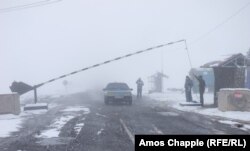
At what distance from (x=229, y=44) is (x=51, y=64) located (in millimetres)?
81253

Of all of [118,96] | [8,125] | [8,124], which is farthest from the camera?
[118,96]

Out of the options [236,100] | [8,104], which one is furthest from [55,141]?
[236,100]

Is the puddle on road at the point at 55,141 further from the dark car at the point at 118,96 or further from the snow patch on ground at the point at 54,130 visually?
the dark car at the point at 118,96

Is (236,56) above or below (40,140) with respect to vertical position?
above

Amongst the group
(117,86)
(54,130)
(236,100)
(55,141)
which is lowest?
(54,130)

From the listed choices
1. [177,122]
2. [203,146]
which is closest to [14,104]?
[177,122]

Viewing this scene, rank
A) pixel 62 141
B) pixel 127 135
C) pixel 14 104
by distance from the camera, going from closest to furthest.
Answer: pixel 62 141 < pixel 127 135 < pixel 14 104

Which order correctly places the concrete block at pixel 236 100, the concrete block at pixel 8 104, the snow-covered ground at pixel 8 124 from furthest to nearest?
the concrete block at pixel 8 104 → the concrete block at pixel 236 100 → the snow-covered ground at pixel 8 124

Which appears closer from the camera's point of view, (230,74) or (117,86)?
(230,74)

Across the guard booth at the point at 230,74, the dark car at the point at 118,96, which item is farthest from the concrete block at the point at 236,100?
the dark car at the point at 118,96

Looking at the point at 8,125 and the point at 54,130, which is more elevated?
the point at 54,130

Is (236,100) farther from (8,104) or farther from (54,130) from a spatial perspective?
(8,104)

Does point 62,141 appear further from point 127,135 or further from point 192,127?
point 192,127

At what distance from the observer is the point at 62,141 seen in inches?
→ 511
